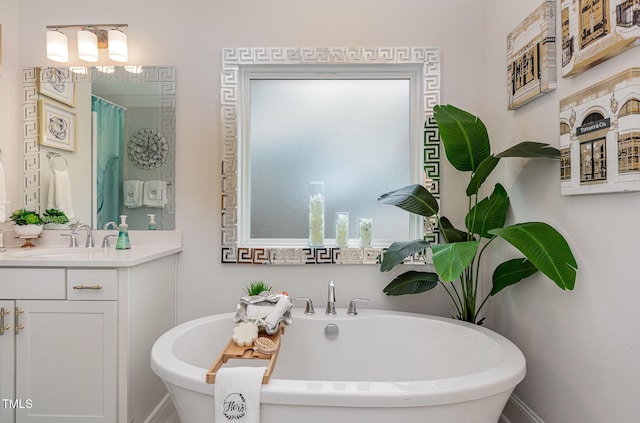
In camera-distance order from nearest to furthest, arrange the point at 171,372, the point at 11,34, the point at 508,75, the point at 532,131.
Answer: the point at 171,372
the point at 532,131
the point at 508,75
the point at 11,34

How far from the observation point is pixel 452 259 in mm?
1372

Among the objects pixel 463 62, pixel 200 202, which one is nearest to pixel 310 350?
pixel 200 202

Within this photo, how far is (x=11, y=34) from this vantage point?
84.7 inches

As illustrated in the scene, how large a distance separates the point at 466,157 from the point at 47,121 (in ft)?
8.04

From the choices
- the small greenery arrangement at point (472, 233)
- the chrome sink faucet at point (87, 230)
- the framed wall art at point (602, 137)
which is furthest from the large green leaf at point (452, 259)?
the chrome sink faucet at point (87, 230)

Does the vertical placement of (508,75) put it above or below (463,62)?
below

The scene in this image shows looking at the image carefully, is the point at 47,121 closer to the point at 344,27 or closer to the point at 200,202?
the point at 200,202

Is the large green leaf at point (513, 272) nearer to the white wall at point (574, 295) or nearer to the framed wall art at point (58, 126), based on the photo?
the white wall at point (574, 295)

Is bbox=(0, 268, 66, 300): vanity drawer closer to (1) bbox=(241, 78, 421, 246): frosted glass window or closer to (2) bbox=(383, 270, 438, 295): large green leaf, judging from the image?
(1) bbox=(241, 78, 421, 246): frosted glass window

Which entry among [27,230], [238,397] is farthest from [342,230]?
[27,230]

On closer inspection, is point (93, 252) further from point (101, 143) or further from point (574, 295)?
point (574, 295)

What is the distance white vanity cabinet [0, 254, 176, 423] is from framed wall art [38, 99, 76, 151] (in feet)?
2.96

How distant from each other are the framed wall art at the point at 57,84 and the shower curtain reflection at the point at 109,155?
0.49 feet

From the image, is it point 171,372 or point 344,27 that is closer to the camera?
point 171,372
